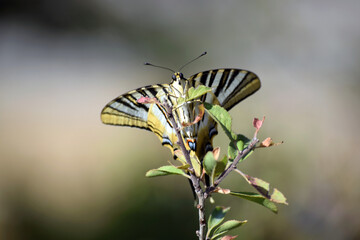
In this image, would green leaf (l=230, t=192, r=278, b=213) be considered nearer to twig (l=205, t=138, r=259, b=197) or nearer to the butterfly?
twig (l=205, t=138, r=259, b=197)

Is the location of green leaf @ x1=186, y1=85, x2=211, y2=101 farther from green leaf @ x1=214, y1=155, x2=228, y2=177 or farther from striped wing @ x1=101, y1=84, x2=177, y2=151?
striped wing @ x1=101, y1=84, x2=177, y2=151

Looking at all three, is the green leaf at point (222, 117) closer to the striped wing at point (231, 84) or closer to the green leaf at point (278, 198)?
the green leaf at point (278, 198)

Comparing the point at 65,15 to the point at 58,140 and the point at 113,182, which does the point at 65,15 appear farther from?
the point at 113,182

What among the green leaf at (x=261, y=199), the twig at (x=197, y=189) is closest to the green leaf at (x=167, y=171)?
the twig at (x=197, y=189)

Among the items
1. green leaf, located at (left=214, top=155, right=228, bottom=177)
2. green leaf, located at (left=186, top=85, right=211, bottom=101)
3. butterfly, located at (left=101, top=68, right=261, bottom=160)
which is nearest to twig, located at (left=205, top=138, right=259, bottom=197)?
green leaf, located at (left=214, top=155, right=228, bottom=177)

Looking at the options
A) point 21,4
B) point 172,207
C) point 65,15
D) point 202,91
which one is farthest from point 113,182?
point 202,91

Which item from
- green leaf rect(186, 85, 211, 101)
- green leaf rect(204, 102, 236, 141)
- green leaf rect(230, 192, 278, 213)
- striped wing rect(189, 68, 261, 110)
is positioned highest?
striped wing rect(189, 68, 261, 110)


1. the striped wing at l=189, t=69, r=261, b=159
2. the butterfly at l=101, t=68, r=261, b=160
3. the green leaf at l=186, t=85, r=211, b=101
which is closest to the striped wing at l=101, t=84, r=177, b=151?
the butterfly at l=101, t=68, r=261, b=160

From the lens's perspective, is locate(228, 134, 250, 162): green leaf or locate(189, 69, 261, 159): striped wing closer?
locate(228, 134, 250, 162): green leaf

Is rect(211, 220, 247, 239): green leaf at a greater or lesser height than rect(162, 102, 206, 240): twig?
lesser
